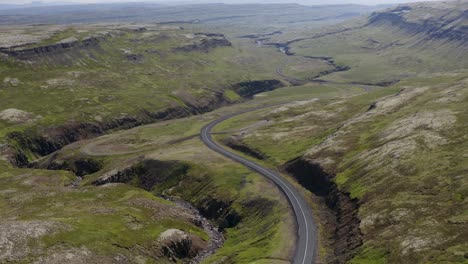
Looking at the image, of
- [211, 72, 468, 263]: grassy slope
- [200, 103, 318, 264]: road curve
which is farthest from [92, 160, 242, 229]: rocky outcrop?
[211, 72, 468, 263]: grassy slope

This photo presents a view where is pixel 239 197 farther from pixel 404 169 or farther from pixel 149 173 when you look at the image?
pixel 404 169

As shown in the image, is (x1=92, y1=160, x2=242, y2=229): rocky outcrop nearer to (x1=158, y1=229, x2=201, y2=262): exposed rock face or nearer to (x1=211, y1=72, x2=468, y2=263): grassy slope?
(x1=158, y1=229, x2=201, y2=262): exposed rock face

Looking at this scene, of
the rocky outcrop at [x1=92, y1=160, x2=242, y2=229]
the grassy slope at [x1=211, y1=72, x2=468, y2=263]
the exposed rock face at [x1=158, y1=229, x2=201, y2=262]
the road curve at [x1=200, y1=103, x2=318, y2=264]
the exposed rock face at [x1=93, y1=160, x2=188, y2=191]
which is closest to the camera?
the grassy slope at [x1=211, y1=72, x2=468, y2=263]

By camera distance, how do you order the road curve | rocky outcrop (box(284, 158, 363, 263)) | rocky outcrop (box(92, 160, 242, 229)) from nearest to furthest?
1. rocky outcrop (box(284, 158, 363, 263))
2. the road curve
3. rocky outcrop (box(92, 160, 242, 229))

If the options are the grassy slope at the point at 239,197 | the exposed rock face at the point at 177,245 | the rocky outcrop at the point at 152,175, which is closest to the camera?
the grassy slope at the point at 239,197

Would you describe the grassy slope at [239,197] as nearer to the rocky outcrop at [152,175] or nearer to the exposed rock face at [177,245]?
the rocky outcrop at [152,175]

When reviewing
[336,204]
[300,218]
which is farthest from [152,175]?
[336,204]

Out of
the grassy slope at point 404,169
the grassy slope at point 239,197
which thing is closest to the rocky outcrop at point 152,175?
the grassy slope at point 239,197

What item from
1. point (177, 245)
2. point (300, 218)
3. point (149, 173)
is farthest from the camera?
point (149, 173)
